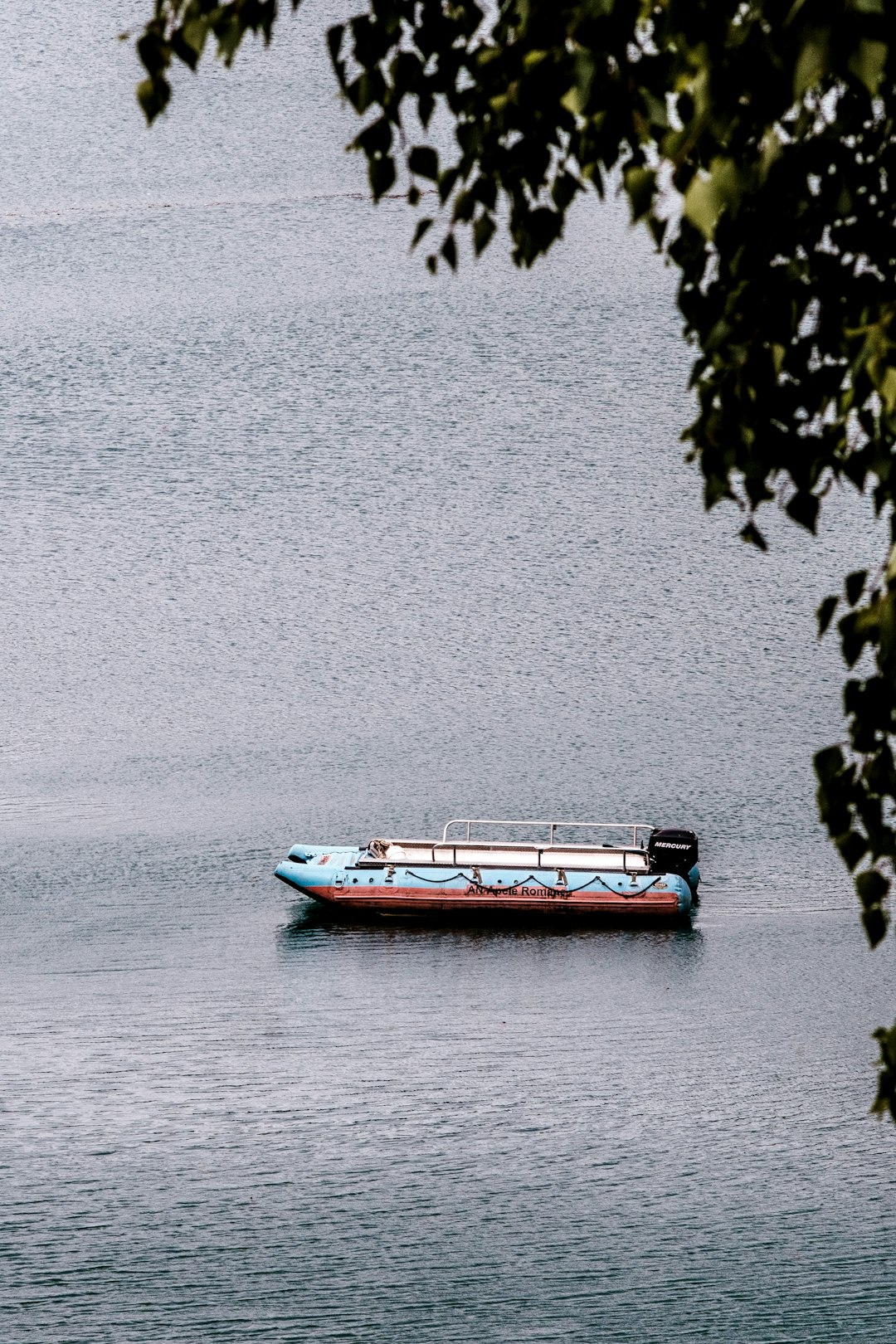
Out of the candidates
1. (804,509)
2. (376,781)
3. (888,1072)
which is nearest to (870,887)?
(888,1072)

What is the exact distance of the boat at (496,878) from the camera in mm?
22281

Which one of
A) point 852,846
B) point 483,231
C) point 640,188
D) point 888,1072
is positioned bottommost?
point 888,1072

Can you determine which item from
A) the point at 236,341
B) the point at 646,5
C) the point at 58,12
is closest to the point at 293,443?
the point at 236,341

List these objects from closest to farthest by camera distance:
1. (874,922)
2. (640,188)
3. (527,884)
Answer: (640,188)
(874,922)
(527,884)

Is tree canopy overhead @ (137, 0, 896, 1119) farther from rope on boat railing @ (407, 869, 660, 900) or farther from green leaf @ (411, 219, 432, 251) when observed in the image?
rope on boat railing @ (407, 869, 660, 900)

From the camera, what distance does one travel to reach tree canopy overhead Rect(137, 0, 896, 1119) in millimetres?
2635

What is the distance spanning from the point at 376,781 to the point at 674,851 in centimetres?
636

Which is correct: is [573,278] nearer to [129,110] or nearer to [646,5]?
[129,110]

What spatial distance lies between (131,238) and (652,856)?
4105 centimetres

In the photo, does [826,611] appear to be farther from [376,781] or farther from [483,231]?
[376,781]

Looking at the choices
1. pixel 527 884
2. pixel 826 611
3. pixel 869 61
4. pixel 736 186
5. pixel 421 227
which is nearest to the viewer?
pixel 869 61

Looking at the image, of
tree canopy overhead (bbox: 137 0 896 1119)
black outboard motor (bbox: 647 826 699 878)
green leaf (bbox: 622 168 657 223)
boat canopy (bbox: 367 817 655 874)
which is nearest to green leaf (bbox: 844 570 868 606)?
tree canopy overhead (bbox: 137 0 896 1119)

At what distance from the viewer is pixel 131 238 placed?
186ft

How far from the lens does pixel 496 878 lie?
74.7ft
